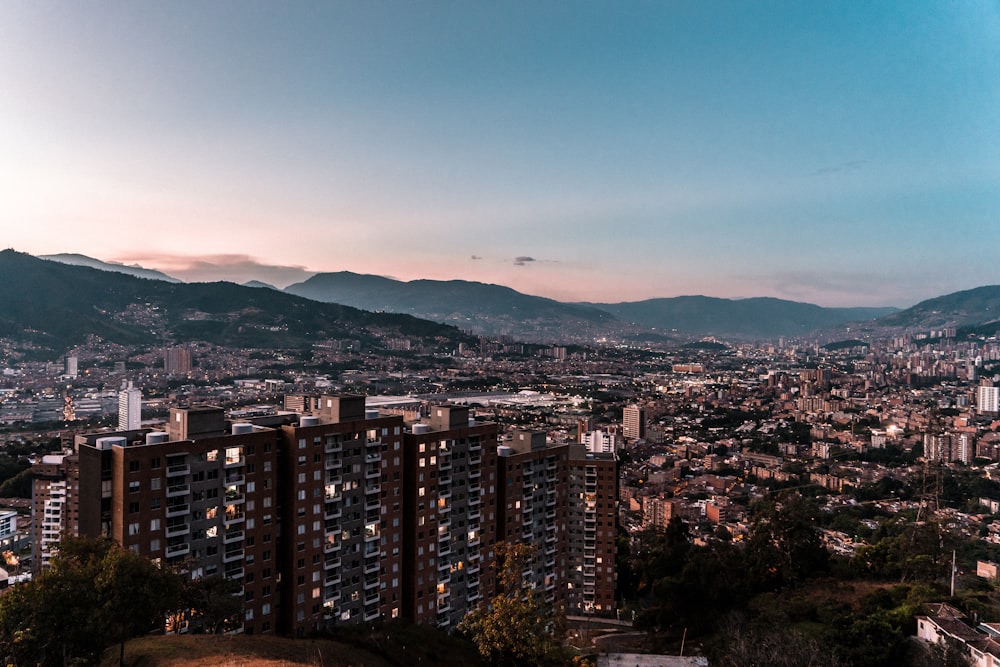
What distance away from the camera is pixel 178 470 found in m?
9.96

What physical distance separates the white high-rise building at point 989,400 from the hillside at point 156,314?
69.0 m

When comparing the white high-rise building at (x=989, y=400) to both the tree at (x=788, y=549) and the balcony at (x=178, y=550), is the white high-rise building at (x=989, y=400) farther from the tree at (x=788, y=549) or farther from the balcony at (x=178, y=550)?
the balcony at (x=178, y=550)

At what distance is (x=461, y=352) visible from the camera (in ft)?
295

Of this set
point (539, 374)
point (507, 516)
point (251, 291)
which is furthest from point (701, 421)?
point (251, 291)

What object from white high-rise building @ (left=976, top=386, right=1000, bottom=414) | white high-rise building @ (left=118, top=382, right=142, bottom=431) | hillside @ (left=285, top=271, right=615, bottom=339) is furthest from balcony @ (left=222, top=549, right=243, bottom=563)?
hillside @ (left=285, top=271, right=615, bottom=339)

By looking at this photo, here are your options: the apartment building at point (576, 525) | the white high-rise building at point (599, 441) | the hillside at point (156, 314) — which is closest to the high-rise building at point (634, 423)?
the white high-rise building at point (599, 441)

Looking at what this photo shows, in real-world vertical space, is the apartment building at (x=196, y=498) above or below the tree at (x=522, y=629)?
above

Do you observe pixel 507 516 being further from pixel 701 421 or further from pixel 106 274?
pixel 106 274

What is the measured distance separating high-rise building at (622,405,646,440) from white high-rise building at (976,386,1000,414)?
94.0 feet

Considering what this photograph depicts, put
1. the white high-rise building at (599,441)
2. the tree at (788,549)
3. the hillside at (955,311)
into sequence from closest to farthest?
the tree at (788,549)
the white high-rise building at (599,441)
the hillside at (955,311)

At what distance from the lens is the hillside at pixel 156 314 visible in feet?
226

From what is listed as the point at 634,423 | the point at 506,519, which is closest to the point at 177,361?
the point at 634,423

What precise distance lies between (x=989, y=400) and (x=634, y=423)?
3096 cm

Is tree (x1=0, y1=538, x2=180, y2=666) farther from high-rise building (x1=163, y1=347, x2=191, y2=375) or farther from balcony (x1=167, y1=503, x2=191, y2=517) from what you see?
high-rise building (x1=163, y1=347, x2=191, y2=375)
